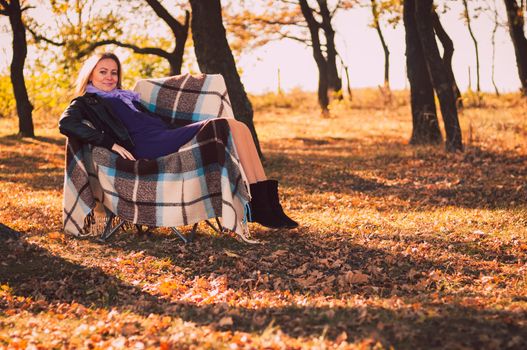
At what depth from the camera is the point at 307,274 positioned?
5781 mm

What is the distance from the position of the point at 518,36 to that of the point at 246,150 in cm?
1052

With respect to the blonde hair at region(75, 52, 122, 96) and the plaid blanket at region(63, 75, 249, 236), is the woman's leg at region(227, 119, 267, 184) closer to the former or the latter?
the plaid blanket at region(63, 75, 249, 236)

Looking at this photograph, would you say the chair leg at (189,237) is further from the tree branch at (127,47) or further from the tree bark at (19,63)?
the tree bark at (19,63)

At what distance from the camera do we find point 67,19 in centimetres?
1948

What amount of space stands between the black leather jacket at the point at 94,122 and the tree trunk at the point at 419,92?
9772mm

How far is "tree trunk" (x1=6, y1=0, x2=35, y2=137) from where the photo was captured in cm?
1912

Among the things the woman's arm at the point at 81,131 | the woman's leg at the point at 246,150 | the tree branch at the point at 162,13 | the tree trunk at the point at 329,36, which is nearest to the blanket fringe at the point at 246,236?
the woman's leg at the point at 246,150

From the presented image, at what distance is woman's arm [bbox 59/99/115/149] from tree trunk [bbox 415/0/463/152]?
8427 mm

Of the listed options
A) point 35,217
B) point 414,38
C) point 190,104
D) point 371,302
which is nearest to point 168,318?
point 371,302

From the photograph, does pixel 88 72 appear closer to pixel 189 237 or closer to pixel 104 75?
pixel 104 75

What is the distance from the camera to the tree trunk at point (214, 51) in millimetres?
12000

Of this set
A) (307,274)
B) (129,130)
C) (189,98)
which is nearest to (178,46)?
(189,98)

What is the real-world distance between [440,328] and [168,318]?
1.79 m

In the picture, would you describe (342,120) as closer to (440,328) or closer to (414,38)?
(414,38)
